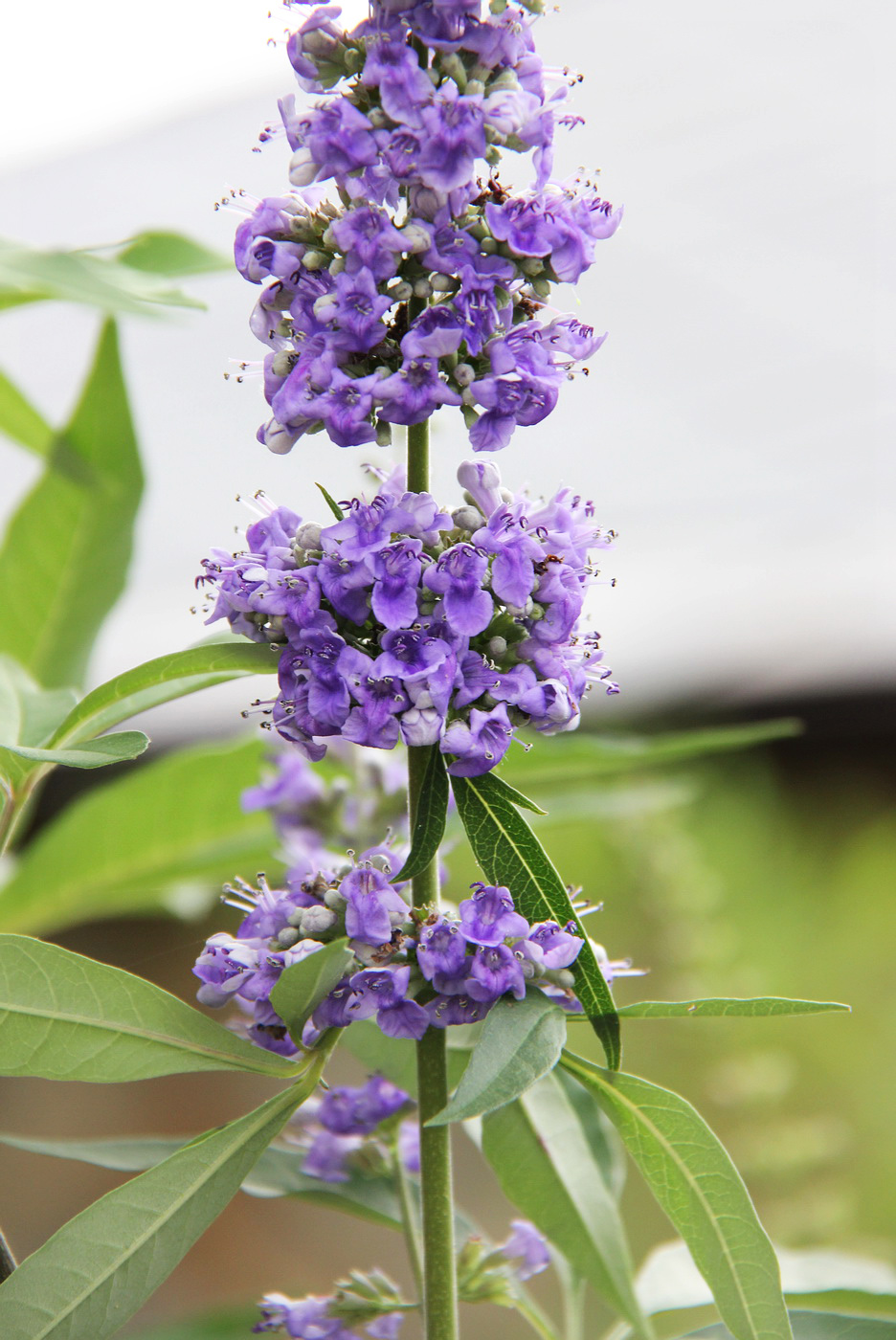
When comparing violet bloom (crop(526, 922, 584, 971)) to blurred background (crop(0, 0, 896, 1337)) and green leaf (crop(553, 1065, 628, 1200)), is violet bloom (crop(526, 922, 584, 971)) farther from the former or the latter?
→ blurred background (crop(0, 0, 896, 1337))

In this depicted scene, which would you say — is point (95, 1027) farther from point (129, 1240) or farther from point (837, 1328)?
point (837, 1328)

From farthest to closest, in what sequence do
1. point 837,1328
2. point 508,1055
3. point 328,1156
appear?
point 328,1156
point 837,1328
point 508,1055

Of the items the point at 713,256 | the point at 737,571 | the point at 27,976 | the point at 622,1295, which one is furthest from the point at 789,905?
the point at 27,976

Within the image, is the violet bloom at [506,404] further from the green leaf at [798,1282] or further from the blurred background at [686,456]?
the blurred background at [686,456]

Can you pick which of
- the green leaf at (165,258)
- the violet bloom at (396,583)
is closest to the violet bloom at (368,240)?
the violet bloom at (396,583)

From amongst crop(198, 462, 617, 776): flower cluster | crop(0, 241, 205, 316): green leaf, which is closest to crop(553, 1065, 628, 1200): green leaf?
crop(198, 462, 617, 776): flower cluster

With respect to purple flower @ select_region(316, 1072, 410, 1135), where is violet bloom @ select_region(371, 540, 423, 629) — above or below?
above

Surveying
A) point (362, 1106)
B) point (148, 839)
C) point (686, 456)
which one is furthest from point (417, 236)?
point (686, 456)

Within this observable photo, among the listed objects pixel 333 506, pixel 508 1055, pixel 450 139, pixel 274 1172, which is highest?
pixel 450 139
